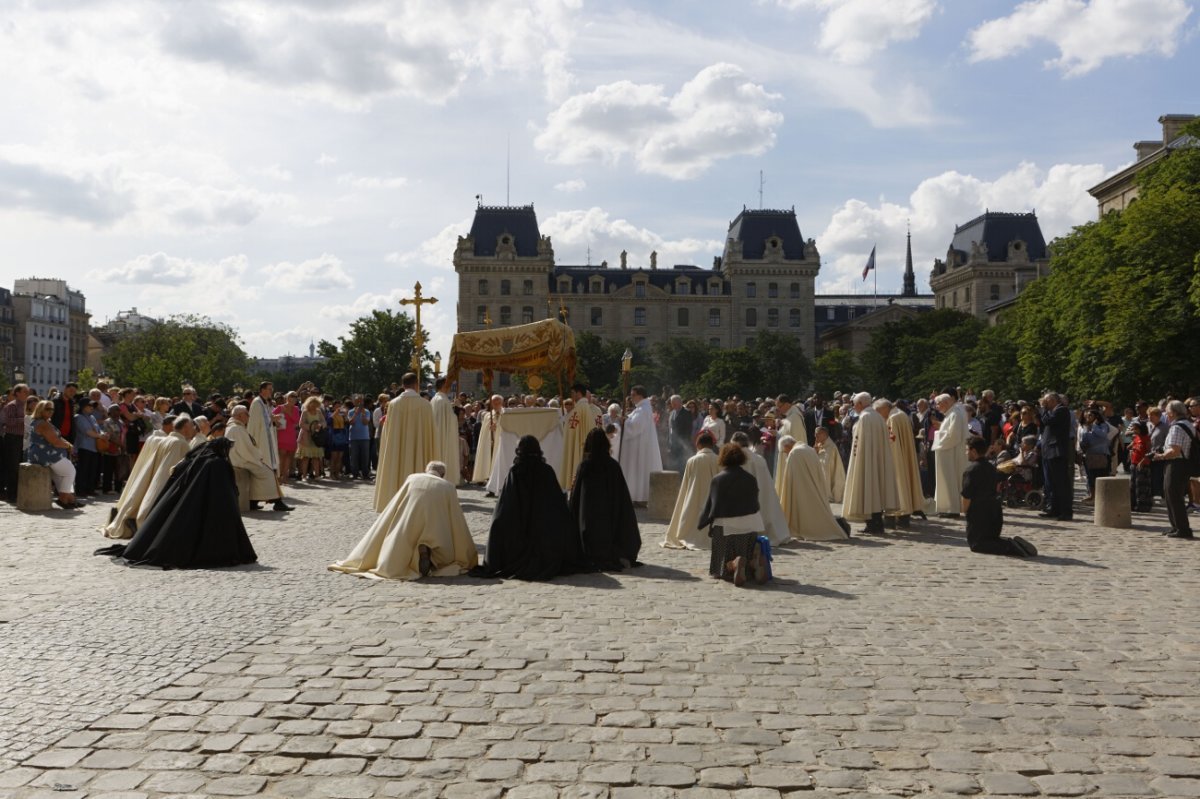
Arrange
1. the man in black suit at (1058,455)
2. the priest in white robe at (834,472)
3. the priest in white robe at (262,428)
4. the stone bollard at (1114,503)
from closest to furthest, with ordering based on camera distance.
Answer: the stone bollard at (1114,503) → the man in black suit at (1058,455) → the priest in white robe at (834,472) → the priest in white robe at (262,428)

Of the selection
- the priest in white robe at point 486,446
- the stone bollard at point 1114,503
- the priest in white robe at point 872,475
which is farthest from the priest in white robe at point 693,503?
the priest in white robe at point 486,446

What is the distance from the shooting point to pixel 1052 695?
621 cm

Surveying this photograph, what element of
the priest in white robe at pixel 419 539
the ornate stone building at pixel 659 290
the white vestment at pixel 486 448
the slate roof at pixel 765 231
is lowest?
the priest in white robe at pixel 419 539

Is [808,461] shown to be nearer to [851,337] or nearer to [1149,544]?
[1149,544]

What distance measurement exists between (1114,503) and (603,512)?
863 cm

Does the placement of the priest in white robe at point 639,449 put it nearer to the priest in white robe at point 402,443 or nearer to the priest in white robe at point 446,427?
the priest in white robe at point 446,427

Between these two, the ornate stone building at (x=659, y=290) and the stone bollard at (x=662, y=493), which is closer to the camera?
the stone bollard at (x=662, y=493)

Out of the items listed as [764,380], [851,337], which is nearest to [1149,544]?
[764,380]

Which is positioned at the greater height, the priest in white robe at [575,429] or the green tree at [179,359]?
the green tree at [179,359]

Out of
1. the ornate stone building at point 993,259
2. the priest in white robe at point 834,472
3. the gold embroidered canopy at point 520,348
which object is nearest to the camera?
the priest in white robe at point 834,472

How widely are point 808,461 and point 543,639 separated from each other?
6862 mm

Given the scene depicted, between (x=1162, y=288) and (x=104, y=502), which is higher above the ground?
(x=1162, y=288)

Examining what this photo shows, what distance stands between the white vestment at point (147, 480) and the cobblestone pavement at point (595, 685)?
1.66 metres

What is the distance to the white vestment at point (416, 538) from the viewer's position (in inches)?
401
